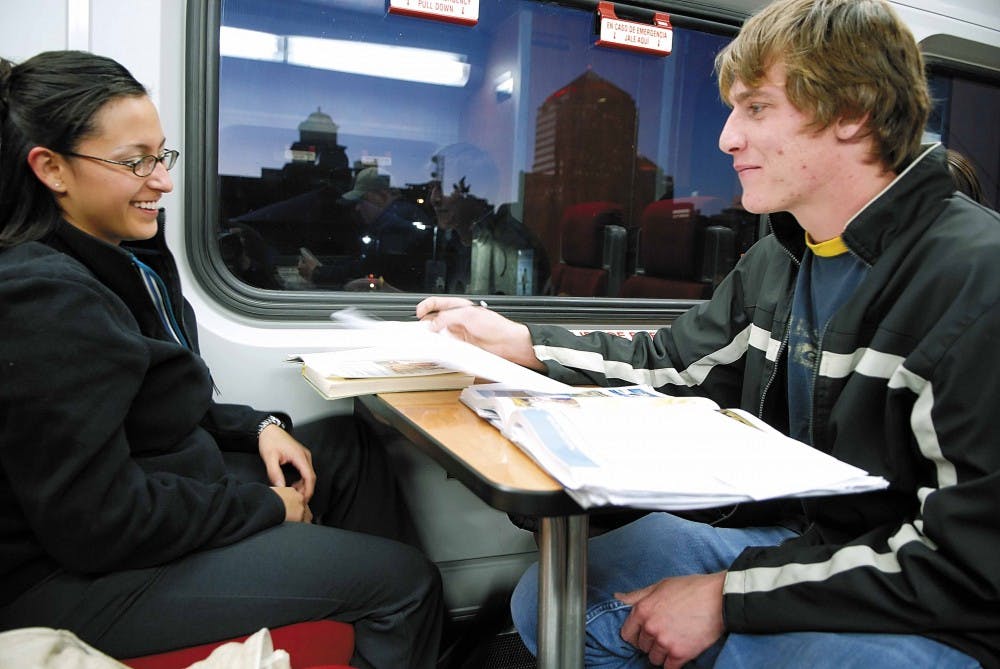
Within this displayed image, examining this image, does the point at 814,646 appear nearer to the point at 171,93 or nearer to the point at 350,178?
the point at 350,178

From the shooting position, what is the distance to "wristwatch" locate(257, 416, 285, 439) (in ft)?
5.46

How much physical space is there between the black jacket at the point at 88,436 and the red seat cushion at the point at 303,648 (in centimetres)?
14

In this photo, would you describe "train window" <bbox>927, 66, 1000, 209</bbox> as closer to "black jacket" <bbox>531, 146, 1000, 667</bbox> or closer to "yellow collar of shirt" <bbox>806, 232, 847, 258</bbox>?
"yellow collar of shirt" <bbox>806, 232, 847, 258</bbox>

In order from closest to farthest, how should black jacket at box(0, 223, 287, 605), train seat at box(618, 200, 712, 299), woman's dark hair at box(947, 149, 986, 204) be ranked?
black jacket at box(0, 223, 287, 605)
woman's dark hair at box(947, 149, 986, 204)
train seat at box(618, 200, 712, 299)

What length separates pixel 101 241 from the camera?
123 cm

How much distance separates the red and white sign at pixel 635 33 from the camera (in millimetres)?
2248

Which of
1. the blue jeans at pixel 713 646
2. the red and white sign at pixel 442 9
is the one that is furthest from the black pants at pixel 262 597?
the red and white sign at pixel 442 9

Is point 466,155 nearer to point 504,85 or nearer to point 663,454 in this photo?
point 504,85

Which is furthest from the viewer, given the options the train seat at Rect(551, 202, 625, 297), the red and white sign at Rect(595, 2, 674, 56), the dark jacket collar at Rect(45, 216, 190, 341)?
the train seat at Rect(551, 202, 625, 297)

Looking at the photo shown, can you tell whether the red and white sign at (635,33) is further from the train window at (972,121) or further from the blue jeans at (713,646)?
the blue jeans at (713,646)

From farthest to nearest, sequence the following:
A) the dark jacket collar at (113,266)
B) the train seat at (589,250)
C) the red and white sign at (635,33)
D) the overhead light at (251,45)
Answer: the train seat at (589,250), the red and white sign at (635,33), the overhead light at (251,45), the dark jacket collar at (113,266)

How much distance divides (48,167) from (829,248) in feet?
4.38

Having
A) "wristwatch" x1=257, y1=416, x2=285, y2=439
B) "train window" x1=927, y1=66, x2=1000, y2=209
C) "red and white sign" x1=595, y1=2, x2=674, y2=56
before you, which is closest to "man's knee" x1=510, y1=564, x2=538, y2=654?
"wristwatch" x1=257, y1=416, x2=285, y2=439

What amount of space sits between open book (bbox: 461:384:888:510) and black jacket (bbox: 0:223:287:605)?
0.52 meters
